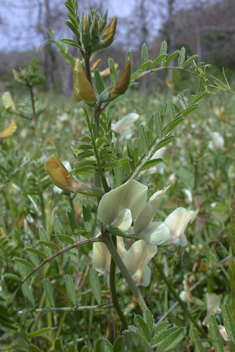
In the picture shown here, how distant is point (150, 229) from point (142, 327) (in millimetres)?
118

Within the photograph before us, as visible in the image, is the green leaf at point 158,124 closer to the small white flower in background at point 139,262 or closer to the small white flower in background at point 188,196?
the small white flower in background at point 139,262

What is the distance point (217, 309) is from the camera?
0.64 m

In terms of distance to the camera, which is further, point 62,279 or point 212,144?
point 212,144

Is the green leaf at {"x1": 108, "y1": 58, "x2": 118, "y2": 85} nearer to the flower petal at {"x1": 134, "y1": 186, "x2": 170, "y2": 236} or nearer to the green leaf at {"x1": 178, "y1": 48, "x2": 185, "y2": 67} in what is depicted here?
the green leaf at {"x1": 178, "y1": 48, "x2": 185, "y2": 67}

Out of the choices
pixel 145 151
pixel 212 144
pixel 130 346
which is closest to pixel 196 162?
pixel 212 144

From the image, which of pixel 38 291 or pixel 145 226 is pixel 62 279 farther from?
pixel 145 226

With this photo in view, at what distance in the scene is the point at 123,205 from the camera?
1.26 feet

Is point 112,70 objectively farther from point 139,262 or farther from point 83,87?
point 139,262

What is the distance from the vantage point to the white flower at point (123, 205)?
1.19ft

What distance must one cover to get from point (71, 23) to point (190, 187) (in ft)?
2.71

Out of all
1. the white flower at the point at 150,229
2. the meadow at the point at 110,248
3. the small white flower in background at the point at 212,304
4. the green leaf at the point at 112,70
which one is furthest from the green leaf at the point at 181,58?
the small white flower in background at the point at 212,304

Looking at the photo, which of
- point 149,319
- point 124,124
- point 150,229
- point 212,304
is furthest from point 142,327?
point 124,124

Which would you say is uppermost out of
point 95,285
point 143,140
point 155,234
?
point 143,140

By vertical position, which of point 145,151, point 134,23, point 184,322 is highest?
point 134,23
